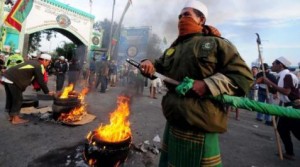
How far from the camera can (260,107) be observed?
1699 mm

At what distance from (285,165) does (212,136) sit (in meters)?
4.17

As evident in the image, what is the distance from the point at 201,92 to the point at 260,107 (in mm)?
438

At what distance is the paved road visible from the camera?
14.2ft

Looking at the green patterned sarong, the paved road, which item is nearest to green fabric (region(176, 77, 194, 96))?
the green patterned sarong

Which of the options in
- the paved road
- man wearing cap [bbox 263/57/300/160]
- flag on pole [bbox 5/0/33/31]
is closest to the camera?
the paved road

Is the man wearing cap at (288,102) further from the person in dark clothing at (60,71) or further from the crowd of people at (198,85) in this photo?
the person in dark clothing at (60,71)

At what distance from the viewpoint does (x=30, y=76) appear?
6270 mm

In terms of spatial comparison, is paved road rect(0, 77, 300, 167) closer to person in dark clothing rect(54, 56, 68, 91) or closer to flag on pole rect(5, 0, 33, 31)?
person in dark clothing rect(54, 56, 68, 91)

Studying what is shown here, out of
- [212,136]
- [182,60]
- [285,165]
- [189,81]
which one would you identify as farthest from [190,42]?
[285,165]

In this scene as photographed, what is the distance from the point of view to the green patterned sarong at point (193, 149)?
1908 mm

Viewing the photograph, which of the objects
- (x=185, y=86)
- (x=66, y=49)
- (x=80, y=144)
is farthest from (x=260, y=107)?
(x=66, y=49)

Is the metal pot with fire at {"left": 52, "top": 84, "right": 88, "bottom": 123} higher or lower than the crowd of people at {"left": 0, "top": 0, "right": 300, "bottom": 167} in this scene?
lower

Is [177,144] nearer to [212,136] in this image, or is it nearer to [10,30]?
[212,136]

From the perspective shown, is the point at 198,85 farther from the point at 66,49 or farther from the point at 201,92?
the point at 66,49
